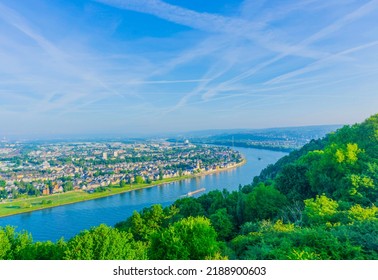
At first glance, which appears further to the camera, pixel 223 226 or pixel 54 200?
pixel 54 200

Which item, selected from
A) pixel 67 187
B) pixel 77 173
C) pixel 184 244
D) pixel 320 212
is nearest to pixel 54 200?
pixel 67 187

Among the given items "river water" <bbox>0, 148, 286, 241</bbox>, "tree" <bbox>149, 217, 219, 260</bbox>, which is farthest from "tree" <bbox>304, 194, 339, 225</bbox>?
"river water" <bbox>0, 148, 286, 241</bbox>

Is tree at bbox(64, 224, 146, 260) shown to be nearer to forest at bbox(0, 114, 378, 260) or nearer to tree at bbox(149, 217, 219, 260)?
forest at bbox(0, 114, 378, 260)

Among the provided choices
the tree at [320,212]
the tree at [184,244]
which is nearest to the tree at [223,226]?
the tree at [320,212]

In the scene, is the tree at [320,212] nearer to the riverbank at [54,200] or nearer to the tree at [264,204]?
the tree at [264,204]

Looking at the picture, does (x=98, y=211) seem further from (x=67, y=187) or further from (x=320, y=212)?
(x=320, y=212)
